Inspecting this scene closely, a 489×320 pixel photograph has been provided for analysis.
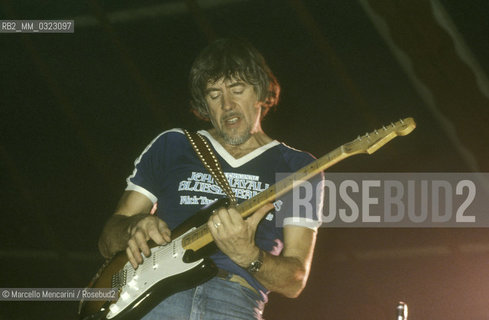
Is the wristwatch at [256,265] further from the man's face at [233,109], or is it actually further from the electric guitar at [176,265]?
the man's face at [233,109]

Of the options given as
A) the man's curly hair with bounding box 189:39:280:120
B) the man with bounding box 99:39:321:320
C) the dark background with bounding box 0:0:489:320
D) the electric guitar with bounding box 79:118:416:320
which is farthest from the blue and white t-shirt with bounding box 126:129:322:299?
the dark background with bounding box 0:0:489:320

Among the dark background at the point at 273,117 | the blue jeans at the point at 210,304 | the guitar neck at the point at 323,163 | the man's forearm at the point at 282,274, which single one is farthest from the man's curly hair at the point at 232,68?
the blue jeans at the point at 210,304

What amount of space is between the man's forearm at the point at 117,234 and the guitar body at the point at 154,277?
3.0 inches

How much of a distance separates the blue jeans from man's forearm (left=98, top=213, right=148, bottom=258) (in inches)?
12.3

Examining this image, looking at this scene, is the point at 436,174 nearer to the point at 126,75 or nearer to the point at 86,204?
the point at 126,75

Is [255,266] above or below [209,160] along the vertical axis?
below

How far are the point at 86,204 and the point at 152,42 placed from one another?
1.49 metres

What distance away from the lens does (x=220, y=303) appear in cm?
177

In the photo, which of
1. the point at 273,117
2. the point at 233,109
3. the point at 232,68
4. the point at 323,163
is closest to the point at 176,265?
the point at 323,163

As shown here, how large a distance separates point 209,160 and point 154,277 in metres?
0.50

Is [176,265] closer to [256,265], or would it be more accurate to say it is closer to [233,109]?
[256,265]

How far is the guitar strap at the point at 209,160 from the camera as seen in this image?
79.3 inches

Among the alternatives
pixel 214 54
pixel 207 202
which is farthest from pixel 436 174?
pixel 207 202

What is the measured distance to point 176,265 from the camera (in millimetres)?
1830
